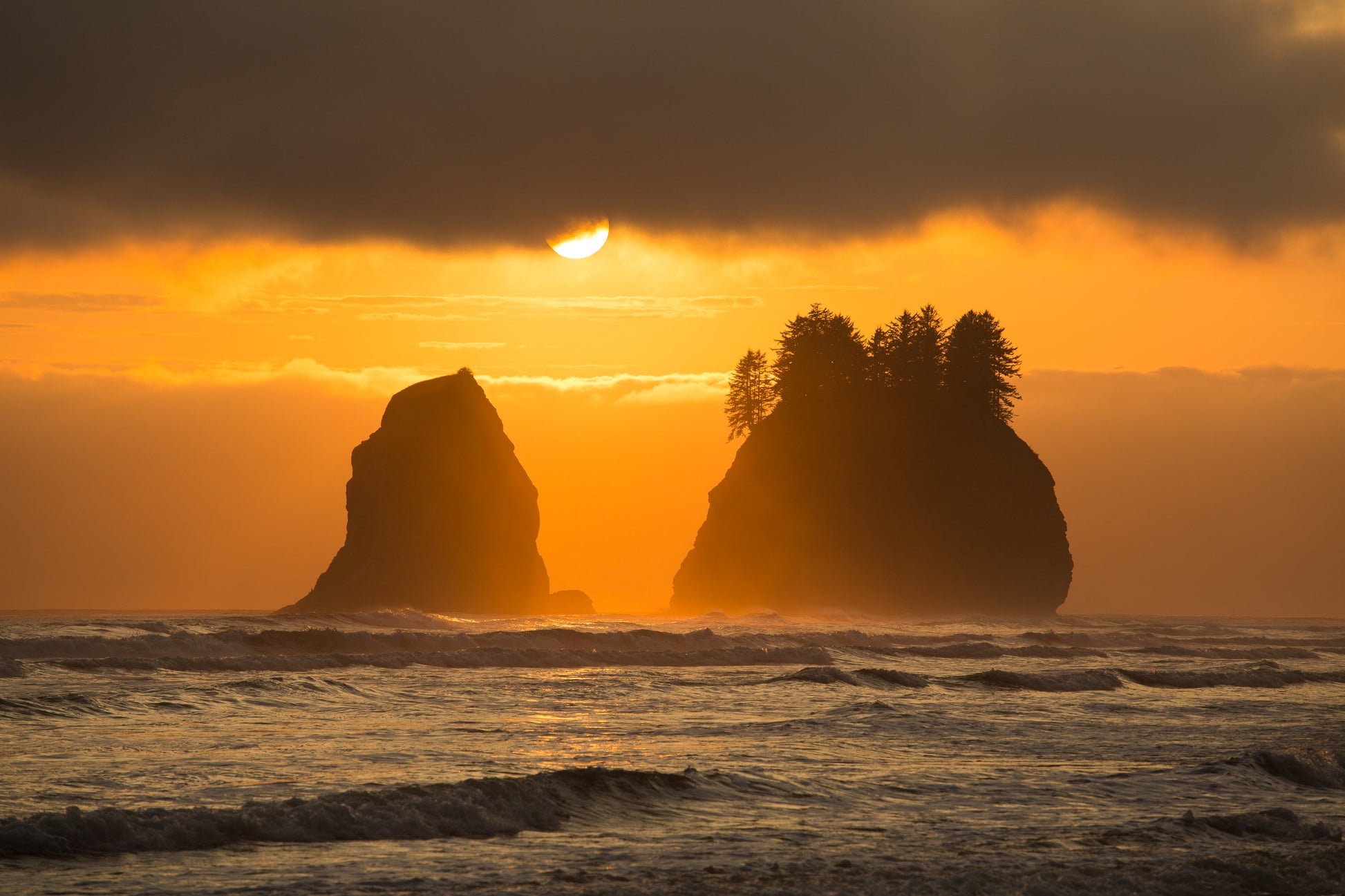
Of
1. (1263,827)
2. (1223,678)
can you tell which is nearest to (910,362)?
(1223,678)

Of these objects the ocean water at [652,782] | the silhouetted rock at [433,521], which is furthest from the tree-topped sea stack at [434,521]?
the ocean water at [652,782]

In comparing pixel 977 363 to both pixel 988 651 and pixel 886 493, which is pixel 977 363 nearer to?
pixel 886 493

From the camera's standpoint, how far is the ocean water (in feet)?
32.5

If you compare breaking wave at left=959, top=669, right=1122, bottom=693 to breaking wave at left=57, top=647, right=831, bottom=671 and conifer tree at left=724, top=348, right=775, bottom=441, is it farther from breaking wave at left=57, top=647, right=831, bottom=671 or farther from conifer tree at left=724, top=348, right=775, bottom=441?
conifer tree at left=724, top=348, right=775, bottom=441

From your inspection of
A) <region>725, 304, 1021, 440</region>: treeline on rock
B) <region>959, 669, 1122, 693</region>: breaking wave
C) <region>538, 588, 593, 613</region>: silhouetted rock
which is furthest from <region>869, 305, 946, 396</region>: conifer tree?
<region>959, 669, 1122, 693</region>: breaking wave

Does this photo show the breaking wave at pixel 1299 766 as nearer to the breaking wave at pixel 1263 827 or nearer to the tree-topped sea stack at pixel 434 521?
the breaking wave at pixel 1263 827

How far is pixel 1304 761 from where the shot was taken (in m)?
16.7

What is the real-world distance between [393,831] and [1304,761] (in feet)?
43.2

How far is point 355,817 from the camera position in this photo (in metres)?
11.2

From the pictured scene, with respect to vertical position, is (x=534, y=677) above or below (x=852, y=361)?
below

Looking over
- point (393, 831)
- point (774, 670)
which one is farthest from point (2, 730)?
point (774, 670)

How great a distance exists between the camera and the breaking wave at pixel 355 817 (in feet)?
33.7

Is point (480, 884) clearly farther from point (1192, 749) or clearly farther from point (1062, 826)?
point (1192, 749)

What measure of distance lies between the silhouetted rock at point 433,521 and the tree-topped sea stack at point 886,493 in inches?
613
